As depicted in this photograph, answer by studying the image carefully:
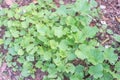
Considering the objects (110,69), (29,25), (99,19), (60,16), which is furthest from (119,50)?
(29,25)

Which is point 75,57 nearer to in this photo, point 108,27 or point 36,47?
point 36,47

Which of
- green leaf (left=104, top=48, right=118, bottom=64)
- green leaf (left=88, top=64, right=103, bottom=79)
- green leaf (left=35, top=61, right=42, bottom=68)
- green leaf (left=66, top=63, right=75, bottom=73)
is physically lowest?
green leaf (left=35, top=61, right=42, bottom=68)

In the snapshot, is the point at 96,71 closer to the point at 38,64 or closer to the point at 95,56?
the point at 95,56

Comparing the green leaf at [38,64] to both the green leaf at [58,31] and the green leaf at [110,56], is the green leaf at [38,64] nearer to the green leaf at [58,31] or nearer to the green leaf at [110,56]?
the green leaf at [58,31]

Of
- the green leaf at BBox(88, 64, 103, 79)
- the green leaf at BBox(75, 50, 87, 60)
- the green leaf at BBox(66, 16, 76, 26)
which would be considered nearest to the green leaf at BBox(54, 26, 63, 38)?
the green leaf at BBox(66, 16, 76, 26)

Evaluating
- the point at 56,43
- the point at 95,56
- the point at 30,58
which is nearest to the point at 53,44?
the point at 56,43

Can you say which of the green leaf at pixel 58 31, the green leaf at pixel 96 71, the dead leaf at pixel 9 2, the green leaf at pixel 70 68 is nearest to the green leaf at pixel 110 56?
the green leaf at pixel 96 71

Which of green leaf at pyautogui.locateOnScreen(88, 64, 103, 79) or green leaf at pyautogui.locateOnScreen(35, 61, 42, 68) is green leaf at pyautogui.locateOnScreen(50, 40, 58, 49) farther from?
green leaf at pyautogui.locateOnScreen(88, 64, 103, 79)

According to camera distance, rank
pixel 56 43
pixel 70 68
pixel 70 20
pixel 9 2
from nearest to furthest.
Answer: pixel 70 68 < pixel 56 43 < pixel 70 20 < pixel 9 2
